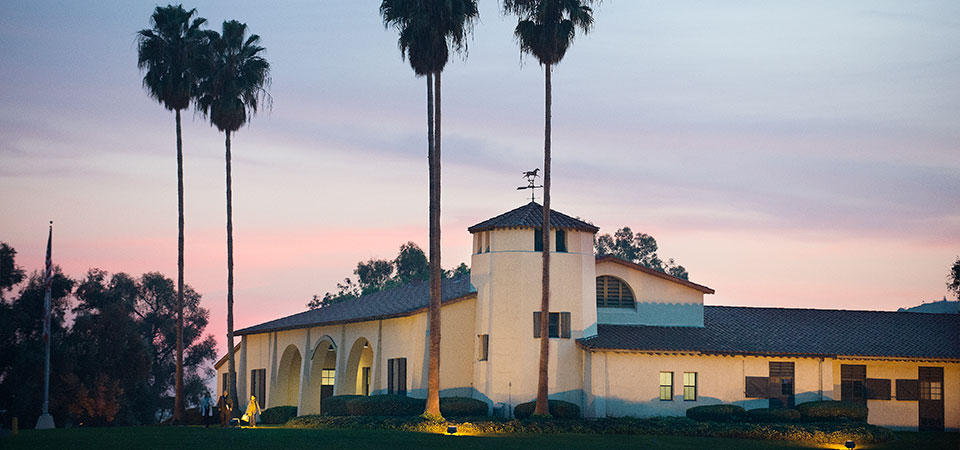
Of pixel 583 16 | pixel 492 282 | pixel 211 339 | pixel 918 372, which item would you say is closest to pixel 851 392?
pixel 918 372

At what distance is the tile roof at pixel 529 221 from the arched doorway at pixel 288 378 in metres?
15.7

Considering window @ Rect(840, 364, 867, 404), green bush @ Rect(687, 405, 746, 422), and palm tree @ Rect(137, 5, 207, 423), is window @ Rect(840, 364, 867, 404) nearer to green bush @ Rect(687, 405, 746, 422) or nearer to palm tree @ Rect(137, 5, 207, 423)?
green bush @ Rect(687, 405, 746, 422)

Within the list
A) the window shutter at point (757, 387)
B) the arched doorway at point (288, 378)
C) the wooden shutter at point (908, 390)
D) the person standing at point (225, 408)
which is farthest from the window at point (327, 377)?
the wooden shutter at point (908, 390)

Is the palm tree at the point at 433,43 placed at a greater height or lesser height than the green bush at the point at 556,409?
greater

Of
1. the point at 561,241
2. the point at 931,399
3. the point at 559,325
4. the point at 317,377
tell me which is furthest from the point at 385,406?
the point at 931,399

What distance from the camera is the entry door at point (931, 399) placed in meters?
51.2

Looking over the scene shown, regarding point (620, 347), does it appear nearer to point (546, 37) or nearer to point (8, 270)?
point (546, 37)

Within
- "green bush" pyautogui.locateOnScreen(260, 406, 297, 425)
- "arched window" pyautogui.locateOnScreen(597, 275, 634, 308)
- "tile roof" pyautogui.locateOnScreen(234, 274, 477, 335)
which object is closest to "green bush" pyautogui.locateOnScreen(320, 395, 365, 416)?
"tile roof" pyautogui.locateOnScreen(234, 274, 477, 335)

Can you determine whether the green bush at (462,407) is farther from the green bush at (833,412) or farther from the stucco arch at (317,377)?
the green bush at (833,412)

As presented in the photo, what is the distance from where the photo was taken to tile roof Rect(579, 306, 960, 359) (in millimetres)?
49312

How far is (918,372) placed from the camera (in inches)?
2016

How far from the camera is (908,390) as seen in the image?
51.1 metres

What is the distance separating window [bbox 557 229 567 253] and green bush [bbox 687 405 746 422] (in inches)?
331

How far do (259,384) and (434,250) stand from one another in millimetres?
22466
